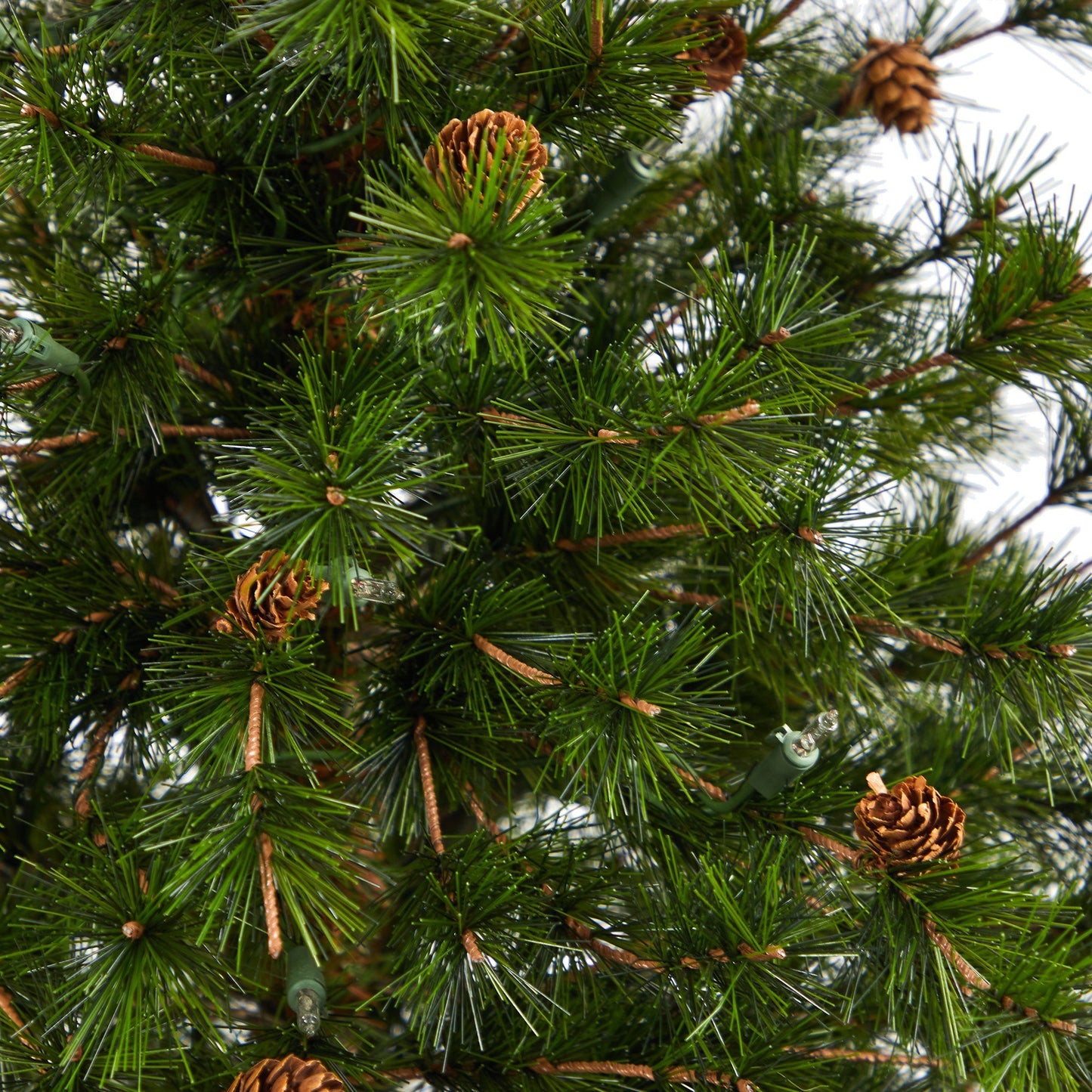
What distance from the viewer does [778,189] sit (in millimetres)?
563

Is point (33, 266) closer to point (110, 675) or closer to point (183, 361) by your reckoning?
point (183, 361)

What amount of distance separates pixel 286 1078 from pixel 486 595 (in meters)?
0.19

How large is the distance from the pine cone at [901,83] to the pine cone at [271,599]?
0.41 m

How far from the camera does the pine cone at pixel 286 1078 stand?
0.39 meters

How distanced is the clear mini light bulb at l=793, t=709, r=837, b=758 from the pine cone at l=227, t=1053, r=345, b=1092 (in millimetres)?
204

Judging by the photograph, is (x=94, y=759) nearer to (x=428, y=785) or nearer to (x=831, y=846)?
(x=428, y=785)

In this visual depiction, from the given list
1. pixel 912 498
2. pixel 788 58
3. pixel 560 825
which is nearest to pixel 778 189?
pixel 788 58

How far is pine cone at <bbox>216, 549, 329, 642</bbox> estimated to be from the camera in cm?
40

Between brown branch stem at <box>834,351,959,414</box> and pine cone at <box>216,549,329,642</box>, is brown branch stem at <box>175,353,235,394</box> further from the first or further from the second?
brown branch stem at <box>834,351,959,414</box>

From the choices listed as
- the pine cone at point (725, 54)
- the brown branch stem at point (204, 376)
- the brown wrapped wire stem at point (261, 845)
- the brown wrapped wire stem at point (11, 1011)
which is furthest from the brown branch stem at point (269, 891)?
the pine cone at point (725, 54)

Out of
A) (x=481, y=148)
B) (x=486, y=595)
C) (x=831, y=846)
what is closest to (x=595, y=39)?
(x=481, y=148)

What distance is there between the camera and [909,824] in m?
0.41

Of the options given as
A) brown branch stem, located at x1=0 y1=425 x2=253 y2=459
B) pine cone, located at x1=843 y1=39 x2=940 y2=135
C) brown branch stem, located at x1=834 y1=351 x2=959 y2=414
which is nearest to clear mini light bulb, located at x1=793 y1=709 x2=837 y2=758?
brown branch stem, located at x1=834 y1=351 x2=959 y2=414

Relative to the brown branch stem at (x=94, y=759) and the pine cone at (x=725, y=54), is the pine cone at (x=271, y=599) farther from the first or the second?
the pine cone at (x=725, y=54)
